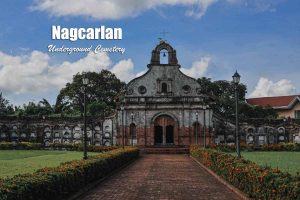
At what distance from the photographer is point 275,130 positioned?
1934 inches

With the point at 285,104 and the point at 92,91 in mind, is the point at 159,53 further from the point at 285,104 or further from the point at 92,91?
the point at 285,104

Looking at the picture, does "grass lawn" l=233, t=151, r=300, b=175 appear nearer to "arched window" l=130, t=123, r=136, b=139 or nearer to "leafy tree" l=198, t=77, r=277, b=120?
"arched window" l=130, t=123, r=136, b=139

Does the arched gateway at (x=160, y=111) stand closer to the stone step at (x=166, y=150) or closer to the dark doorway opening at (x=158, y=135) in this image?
the dark doorway opening at (x=158, y=135)

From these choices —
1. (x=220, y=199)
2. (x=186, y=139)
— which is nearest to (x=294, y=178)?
(x=220, y=199)

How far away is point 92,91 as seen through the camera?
70062 mm

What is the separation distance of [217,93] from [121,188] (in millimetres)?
59138

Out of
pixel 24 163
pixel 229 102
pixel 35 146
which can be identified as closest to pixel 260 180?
pixel 24 163

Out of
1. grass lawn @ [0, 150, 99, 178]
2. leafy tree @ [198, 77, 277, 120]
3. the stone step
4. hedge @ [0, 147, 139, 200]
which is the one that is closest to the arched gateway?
the stone step

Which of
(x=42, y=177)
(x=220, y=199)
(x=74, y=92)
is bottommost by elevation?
(x=220, y=199)

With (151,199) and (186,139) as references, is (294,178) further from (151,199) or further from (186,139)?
(186,139)

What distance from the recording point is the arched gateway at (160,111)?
46.4m

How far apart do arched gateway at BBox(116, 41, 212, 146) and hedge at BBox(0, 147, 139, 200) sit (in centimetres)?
2742

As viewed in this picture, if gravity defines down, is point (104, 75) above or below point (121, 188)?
above

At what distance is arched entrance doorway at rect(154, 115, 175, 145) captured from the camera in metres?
46.8
